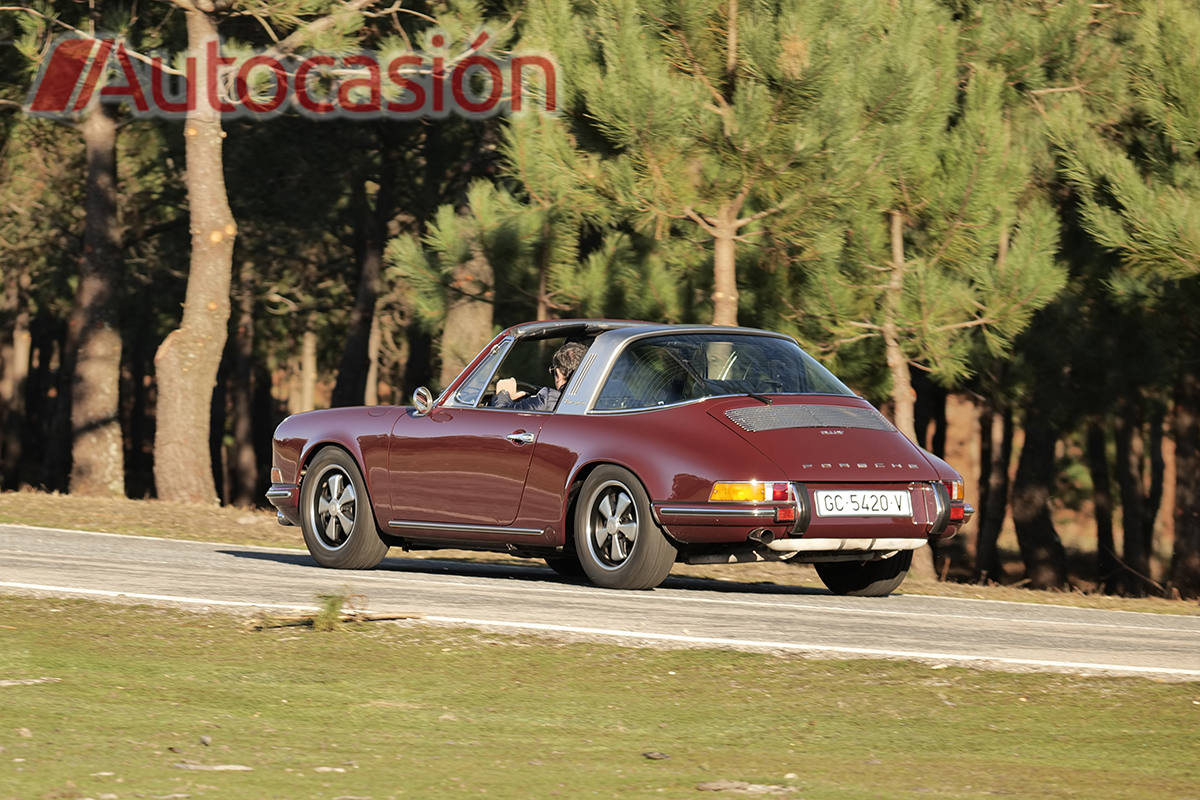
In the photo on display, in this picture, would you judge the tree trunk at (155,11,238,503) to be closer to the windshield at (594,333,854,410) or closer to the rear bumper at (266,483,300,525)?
the rear bumper at (266,483,300,525)

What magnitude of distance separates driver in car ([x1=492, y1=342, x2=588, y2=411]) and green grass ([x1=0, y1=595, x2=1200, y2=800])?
2.90 m

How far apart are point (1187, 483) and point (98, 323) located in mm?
15997

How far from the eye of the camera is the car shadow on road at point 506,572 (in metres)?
11.2

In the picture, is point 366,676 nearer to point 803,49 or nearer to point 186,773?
point 186,773

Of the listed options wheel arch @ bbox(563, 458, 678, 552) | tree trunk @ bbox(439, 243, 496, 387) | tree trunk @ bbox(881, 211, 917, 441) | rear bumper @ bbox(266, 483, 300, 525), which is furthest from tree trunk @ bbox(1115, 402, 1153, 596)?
wheel arch @ bbox(563, 458, 678, 552)

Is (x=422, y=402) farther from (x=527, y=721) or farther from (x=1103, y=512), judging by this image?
(x=1103, y=512)

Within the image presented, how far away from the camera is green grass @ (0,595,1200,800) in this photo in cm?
524

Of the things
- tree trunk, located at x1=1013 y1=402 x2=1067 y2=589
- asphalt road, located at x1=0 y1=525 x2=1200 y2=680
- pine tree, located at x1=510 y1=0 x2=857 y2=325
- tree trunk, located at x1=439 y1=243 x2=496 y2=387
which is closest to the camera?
asphalt road, located at x1=0 y1=525 x2=1200 y2=680

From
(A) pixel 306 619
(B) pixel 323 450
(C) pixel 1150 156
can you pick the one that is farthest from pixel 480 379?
(C) pixel 1150 156

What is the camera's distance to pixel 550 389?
1077cm

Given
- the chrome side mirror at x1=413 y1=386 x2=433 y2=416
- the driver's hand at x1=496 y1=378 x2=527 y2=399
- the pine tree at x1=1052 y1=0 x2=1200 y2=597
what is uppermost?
the pine tree at x1=1052 y1=0 x2=1200 y2=597

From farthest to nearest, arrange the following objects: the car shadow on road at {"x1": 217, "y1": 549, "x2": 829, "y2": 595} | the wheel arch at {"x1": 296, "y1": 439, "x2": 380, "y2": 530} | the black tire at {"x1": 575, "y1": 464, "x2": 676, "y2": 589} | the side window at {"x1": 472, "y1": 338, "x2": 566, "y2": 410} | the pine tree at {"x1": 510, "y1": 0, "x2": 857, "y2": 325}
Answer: the side window at {"x1": 472, "y1": 338, "x2": 566, "y2": 410} < the pine tree at {"x1": 510, "y1": 0, "x2": 857, "y2": 325} < the wheel arch at {"x1": 296, "y1": 439, "x2": 380, "y2": 530} < the car shadow on road at {"x1": 217, "y1": 549, "x2": 829, "y2": 595} < the black tire at {"x1": 575, "y1": 464, "x2": 676, "y2": 589}

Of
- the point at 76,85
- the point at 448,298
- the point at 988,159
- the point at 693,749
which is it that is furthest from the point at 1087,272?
the point at 693,749

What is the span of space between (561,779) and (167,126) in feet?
88.3
